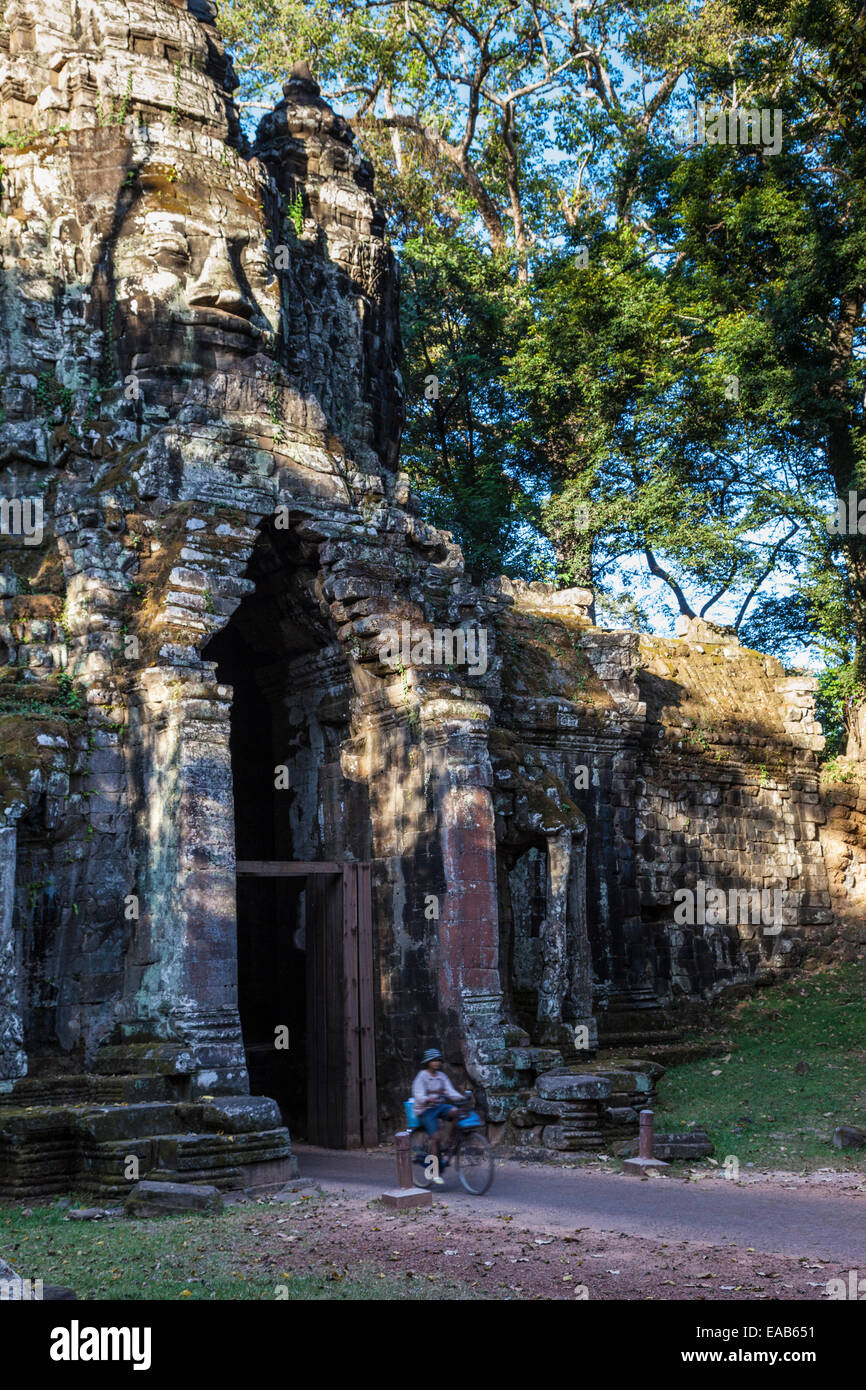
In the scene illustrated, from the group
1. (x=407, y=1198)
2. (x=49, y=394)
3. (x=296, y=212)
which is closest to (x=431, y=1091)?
(x=407, y=1198)

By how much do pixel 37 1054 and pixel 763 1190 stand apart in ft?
21.3

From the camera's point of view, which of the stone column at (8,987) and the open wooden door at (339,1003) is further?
the open wooden door at (339,1003)

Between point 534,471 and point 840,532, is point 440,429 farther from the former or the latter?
point 840,532

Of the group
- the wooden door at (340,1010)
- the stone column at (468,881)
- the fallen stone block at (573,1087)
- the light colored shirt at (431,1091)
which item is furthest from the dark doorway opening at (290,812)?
→ the light colored shirt at (431,1091)

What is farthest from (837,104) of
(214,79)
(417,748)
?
(417,748)

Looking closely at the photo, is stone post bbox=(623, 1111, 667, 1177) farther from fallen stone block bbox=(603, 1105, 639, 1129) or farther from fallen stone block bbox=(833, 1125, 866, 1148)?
fallen stone block bbox=(833, 1125, 866, 1148)

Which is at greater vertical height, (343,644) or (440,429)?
(440,429)

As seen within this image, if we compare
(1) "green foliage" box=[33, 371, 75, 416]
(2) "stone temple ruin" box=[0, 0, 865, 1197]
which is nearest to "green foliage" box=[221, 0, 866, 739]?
(2) "stone temple ruin" box=[0, 0, 865, 1197]

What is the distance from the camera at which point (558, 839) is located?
630 inches

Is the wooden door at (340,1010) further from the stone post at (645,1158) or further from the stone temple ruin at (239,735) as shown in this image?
the stone post at (645,1158)

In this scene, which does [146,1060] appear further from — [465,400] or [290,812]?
[465,400]

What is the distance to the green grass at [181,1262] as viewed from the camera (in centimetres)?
771

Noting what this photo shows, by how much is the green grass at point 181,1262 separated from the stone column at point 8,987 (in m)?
2.11

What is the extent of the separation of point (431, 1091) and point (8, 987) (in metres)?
3.76
